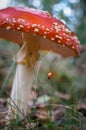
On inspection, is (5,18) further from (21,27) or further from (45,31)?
(45,31)

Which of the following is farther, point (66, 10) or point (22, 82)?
point (66, 10)

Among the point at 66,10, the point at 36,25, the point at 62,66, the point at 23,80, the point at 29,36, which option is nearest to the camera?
the point at 36,25

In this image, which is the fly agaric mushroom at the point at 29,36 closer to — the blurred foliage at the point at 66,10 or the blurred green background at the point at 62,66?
the blurred foliage at the point at 66,10

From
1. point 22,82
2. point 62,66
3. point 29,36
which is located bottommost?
point 62,66

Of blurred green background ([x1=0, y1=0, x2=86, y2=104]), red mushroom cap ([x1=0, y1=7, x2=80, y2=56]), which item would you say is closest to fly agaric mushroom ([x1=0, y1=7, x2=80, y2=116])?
red mushroom cap ([x1=0, y1=7, x2=80, y2=56])

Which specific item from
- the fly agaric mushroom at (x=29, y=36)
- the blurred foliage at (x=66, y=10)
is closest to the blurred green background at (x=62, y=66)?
the blurred foliage at (x=66, y=10)

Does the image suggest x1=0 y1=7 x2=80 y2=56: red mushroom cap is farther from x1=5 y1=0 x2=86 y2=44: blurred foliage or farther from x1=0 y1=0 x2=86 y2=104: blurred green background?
x1=0 y1=0 x2=86 y2=104: blurred green background

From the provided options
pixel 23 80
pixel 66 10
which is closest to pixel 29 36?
pixel 23 80

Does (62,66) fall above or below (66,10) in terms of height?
below

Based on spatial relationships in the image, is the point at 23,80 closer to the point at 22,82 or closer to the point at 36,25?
Answer: the point at 22,82
